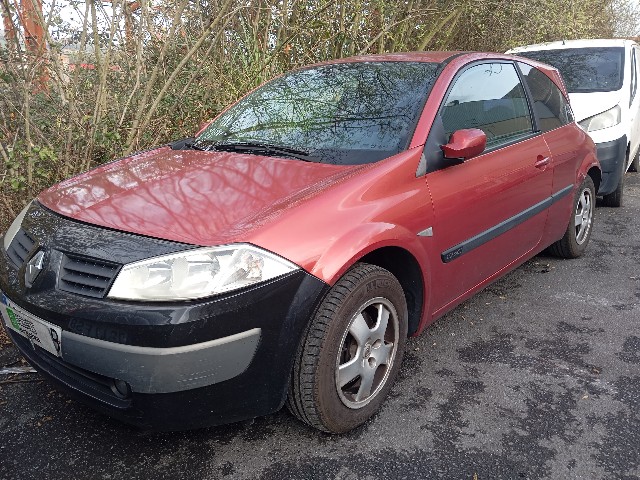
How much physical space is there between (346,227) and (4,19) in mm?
3271

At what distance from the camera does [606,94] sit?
5.57m

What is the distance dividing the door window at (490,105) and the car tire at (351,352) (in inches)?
37.2

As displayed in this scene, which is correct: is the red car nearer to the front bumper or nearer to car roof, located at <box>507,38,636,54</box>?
the front bumper

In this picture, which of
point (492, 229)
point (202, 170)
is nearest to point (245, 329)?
point (202, 170)

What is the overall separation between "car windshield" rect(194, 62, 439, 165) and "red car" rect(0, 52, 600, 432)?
12mm

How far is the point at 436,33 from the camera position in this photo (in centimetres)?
834

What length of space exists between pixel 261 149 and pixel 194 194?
0.59 metres

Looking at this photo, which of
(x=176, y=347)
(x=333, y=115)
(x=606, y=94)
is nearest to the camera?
(x=176, y=347)

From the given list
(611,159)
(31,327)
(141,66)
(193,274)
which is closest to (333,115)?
(193,274)

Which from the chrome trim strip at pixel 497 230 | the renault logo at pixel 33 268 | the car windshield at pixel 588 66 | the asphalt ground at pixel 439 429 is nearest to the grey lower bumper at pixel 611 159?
the car windshield at pixel 588 66

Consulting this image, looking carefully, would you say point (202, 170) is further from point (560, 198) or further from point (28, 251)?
point (560, 198)

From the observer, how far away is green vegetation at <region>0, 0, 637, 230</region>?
3992 mm

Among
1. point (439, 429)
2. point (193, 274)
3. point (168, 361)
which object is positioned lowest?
point (439, 429)

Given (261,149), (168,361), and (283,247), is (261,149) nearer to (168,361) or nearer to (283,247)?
(283,247)
